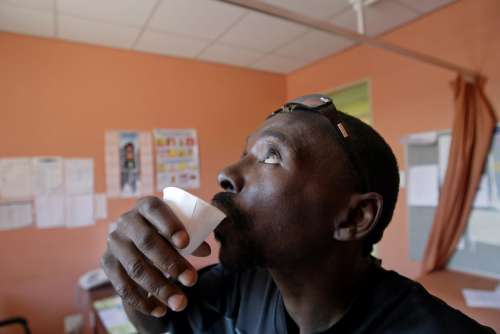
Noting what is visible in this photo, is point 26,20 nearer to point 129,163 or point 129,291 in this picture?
point 129,163

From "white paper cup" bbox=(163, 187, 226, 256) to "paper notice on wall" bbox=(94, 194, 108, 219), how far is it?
7.89 feet

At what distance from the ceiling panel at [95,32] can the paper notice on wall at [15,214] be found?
132 centimetres

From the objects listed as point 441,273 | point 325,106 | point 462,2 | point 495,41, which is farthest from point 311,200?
point 462,2

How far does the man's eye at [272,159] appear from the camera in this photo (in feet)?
2.12

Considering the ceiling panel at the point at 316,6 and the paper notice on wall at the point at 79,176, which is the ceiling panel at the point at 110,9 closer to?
the ceiling panel at the point at 316,6

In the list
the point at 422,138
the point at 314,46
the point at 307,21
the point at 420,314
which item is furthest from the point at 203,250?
the point at 314,46

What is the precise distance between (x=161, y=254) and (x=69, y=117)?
8.23 feet

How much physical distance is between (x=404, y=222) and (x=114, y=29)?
105 inches

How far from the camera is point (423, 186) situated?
2.32 metres

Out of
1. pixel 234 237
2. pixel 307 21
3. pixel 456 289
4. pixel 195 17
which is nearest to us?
pixel 234 237

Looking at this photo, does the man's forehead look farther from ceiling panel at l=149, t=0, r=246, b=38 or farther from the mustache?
ceiling panel at l=149, t=0, r=246, b=38

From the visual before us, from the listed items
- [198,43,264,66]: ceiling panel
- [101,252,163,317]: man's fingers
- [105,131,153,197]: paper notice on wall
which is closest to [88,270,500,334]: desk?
[105,131,153,197]: paper notice on wall

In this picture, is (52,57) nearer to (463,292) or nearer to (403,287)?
(403,287)

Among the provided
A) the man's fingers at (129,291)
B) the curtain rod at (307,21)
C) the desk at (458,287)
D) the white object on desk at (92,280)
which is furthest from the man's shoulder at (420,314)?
the white object on desk at (92,280)
